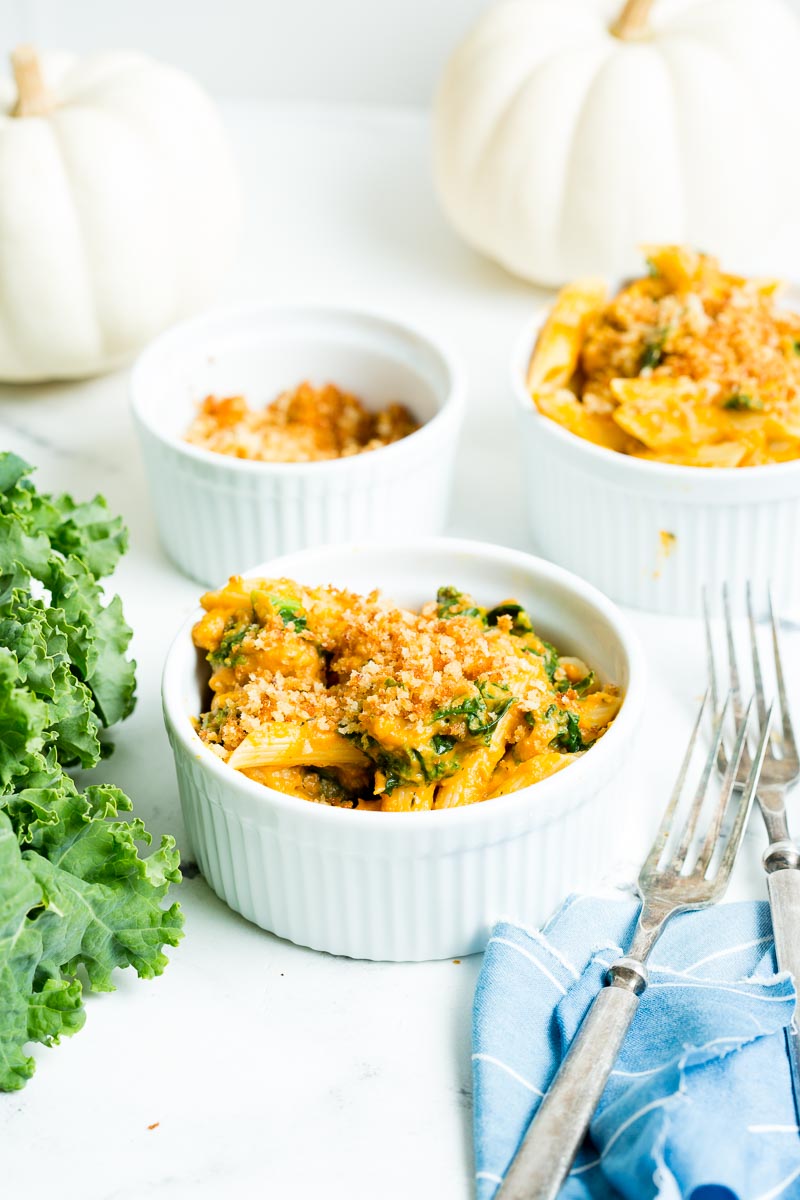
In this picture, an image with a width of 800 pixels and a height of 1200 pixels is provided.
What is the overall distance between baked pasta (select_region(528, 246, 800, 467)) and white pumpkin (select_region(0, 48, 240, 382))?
720 mm

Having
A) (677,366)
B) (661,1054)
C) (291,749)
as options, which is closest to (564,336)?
(677,366)

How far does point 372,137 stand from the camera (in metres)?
3.46

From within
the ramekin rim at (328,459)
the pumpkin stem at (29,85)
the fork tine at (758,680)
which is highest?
the pumpkin stem at (29,85)

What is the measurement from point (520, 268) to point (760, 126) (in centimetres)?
50

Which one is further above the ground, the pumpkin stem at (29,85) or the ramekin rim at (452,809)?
the pumpkin stem at (29,85)

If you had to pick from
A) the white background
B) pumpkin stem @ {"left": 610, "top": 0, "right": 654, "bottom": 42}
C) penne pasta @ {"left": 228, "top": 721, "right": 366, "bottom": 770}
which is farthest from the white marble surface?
the white background

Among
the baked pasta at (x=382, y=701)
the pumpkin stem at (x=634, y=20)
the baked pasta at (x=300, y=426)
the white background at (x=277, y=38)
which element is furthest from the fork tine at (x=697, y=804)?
the white background at (x=277, y=38)

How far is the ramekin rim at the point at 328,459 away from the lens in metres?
2.07

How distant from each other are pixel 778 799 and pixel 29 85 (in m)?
1.70

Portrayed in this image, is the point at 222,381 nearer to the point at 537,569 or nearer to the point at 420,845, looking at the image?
the point at 537,569

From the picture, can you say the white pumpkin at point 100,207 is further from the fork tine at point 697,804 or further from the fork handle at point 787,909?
the fork handle at point 787,909

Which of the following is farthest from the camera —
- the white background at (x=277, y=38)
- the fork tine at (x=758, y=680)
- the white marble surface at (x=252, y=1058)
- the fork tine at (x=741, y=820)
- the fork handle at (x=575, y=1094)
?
the white background at (x=277, y=38)

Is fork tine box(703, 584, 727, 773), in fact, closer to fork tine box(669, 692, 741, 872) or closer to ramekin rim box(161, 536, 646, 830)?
fork tine box(669, 692, 741, 872)

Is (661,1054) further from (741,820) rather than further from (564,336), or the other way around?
(564,336)
